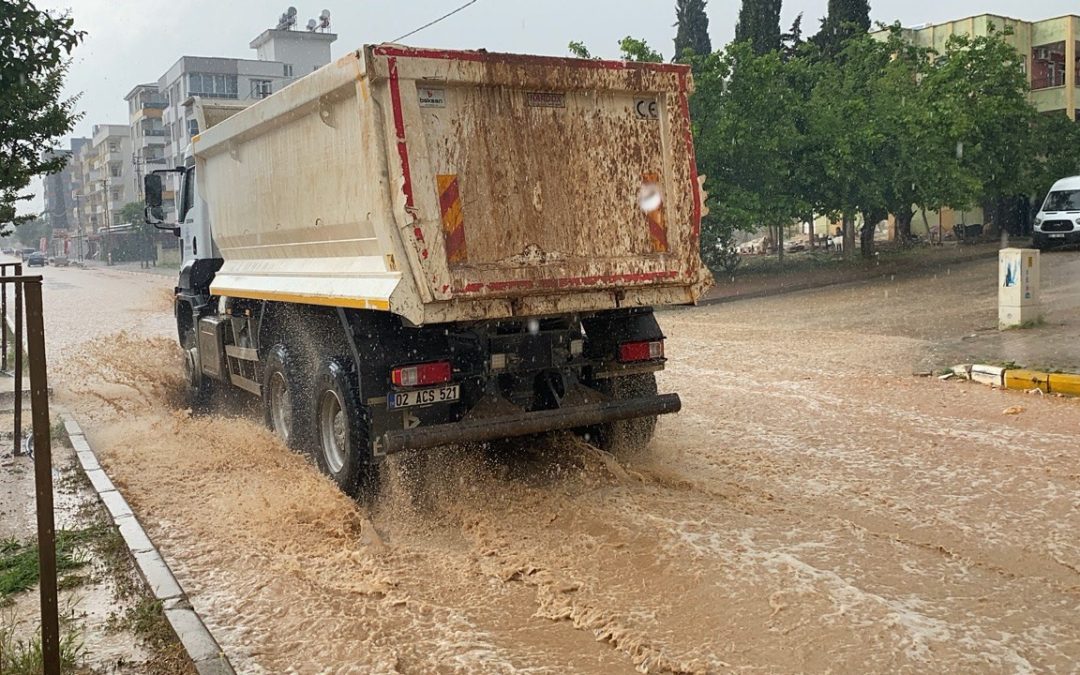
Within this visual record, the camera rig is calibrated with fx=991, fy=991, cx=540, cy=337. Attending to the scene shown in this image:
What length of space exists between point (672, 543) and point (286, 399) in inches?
145

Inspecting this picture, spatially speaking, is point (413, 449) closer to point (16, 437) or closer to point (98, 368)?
point (16, 437)

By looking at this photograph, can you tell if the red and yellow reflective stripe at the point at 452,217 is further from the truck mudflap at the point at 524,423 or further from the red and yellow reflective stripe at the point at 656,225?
the red and yellow reflective stripe at the point at 656,225

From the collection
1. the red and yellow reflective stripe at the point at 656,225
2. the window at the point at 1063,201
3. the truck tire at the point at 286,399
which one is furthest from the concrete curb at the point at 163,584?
the window at the point at 1063,201

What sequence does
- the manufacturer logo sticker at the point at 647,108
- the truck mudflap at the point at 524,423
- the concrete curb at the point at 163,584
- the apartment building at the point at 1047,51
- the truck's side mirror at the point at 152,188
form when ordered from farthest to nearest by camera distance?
the apartment building at the point at 1047,51, the truck's side mirror at the point at 152,188, the manufacturer logo sticker at the point at 647,108, the truck mudflap at the point at 524,423, the concrete curb at the point at 163,584

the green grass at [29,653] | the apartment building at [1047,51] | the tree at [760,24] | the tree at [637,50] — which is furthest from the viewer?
the apartment building at [1047,51]

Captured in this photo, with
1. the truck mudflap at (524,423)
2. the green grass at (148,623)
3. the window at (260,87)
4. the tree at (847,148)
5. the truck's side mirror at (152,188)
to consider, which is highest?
the window at (260,87)

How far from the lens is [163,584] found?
500cm

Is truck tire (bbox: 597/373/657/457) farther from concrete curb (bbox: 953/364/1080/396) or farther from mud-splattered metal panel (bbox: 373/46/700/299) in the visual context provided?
concrete curb (bbox: 953/364/1080/396)

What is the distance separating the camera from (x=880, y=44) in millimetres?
29625

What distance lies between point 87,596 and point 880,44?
29.4 m

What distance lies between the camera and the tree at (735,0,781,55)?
3694 centimetres

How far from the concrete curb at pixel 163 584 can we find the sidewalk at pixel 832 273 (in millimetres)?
16912

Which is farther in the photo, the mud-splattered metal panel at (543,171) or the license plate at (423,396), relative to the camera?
the license plate at (423,396)

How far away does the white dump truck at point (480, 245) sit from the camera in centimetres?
591
